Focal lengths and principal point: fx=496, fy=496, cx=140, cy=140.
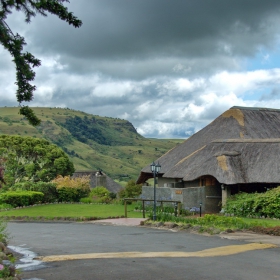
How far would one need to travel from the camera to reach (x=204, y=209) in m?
33.2

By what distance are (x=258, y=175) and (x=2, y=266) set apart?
24703mm

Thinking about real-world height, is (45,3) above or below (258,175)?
above

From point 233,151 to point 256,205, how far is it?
21.6 ft

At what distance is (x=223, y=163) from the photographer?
32.7 meters

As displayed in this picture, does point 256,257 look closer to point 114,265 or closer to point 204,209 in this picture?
point 114,265

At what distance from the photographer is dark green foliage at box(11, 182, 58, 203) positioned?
40750mm

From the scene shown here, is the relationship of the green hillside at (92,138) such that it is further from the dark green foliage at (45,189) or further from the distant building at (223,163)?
the distant building at (223,163)

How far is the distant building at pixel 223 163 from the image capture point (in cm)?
3209

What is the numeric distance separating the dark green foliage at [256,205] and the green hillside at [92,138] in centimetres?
7700

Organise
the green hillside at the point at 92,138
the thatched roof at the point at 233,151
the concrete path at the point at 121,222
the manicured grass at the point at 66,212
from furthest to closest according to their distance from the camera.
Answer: the green hillside at the point at 92,138 < the thatched roof at the point at 233,151 < the manicured grass at the point at 66,212 < the concrete path at the point at 121,222

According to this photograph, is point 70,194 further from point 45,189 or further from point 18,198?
point 18,198

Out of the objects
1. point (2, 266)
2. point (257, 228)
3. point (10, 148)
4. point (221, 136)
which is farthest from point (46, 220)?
point (10, 148)

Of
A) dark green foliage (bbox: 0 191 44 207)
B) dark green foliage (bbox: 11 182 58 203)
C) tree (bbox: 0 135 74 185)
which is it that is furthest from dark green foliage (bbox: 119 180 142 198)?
tree (bbox: 0 135 74 185)

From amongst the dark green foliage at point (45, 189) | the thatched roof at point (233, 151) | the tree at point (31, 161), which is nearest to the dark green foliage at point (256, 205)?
the thatched roof at point (233, 151)
